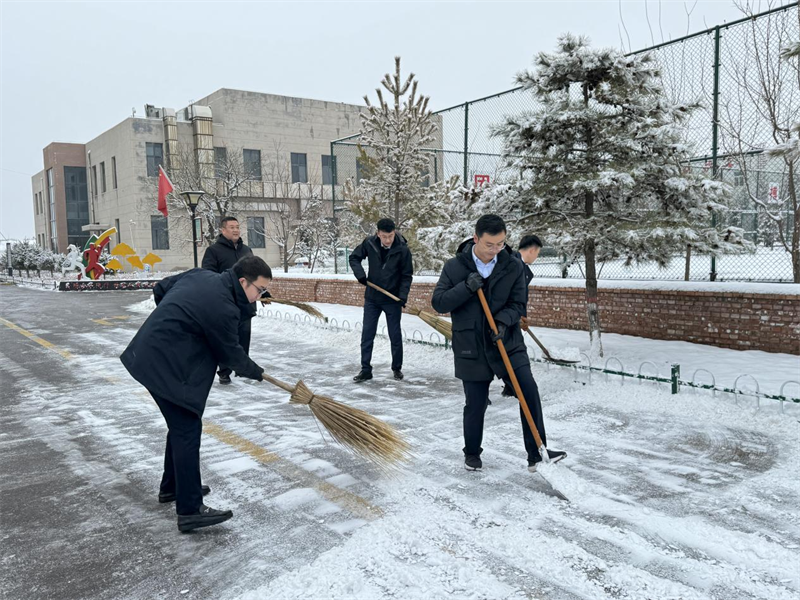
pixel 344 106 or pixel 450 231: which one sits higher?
pixel 344 106

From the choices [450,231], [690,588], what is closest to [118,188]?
[450,231]

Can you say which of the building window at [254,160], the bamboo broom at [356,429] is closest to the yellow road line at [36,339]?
the bamboo broom at [356,429]

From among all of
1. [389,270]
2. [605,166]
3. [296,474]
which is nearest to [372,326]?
[389,270]

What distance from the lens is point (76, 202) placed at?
165 feet

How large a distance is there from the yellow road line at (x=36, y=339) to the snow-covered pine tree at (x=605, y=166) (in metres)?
7.46

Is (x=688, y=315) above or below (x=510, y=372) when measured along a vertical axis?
below

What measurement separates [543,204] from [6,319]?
14.9 metres

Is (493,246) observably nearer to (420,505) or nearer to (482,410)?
(482,410)

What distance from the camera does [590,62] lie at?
695 cm

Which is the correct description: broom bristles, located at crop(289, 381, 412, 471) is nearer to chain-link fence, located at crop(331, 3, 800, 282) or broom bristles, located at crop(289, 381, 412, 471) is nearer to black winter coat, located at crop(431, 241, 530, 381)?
black winter coat, located at crop(431, 241, 530, 381)

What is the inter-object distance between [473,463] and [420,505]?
2.26 ft

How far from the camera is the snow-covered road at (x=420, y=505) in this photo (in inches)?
115

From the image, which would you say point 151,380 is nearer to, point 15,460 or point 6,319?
point 15,460

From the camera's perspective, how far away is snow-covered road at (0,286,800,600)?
2916 mm
